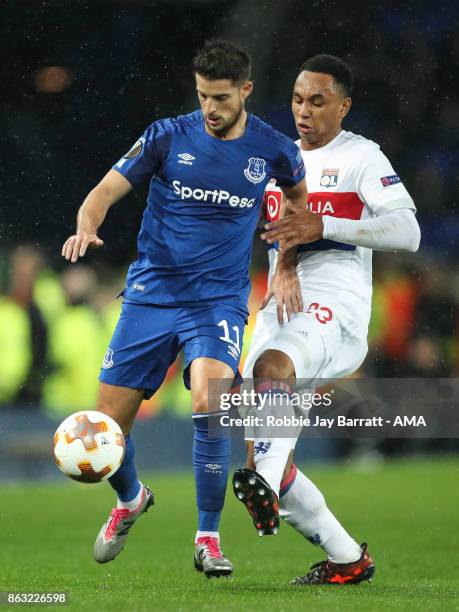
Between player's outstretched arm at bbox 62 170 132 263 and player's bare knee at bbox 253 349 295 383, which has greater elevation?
player's outstretched arm at bbox 62 170 132 263

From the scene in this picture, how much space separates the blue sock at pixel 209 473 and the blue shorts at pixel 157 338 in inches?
12.7

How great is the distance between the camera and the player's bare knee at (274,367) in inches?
204

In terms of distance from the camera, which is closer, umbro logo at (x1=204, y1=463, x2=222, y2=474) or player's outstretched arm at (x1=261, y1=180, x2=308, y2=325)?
umbro logo at (x1=204, y1=463, x2=222, y2=474)

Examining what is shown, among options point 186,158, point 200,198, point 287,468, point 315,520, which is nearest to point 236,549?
point 315,520

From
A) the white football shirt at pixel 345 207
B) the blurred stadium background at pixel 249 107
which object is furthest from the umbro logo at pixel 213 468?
the blurred stadium background at pixel 249 107

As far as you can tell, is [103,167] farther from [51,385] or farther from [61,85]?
[51,385]

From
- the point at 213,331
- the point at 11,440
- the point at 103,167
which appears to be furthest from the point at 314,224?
the point at 103,167

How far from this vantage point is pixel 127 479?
5.81 metres

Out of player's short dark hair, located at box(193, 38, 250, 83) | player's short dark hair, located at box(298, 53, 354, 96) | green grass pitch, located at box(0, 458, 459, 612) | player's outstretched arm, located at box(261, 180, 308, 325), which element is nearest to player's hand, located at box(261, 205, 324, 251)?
player's outstretched arm, located at box(261, 180, 308, 325)

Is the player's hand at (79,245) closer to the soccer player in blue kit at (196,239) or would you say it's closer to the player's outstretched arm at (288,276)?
the soccer player in blue kit at (196,239)

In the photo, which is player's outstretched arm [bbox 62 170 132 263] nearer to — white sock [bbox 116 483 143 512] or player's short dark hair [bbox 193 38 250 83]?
player's short dark hair [bbox 193 38 250 83]

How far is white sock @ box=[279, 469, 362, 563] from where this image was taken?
547cm

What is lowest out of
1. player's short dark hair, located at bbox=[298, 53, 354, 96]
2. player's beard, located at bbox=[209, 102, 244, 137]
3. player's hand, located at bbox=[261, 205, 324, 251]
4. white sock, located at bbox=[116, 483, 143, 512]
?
white sock, located at bbox=[116, 483, 143, 512]

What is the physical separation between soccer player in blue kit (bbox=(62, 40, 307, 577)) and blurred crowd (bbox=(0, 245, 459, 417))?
18.4 feet
